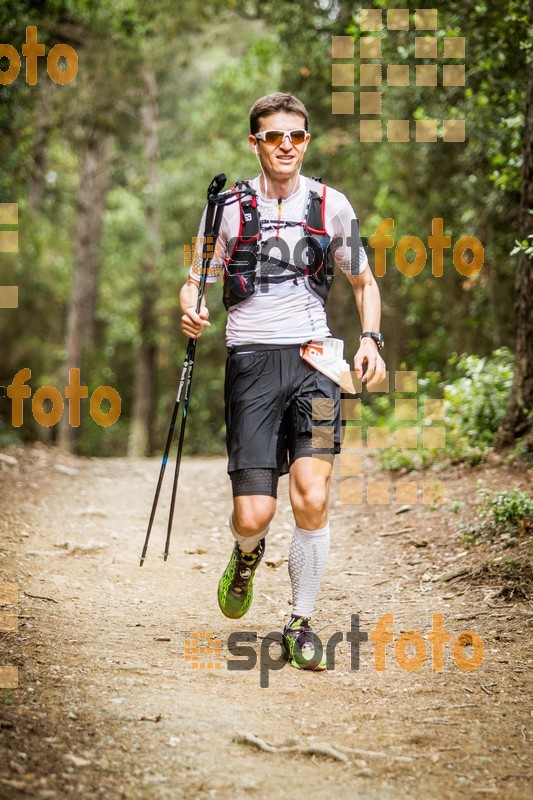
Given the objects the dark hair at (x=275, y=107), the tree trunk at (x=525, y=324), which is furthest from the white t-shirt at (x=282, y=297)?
the tree trunk at (x=525, y=324)

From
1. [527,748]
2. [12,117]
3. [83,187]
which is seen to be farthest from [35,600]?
[83,187]

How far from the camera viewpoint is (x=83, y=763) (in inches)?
124

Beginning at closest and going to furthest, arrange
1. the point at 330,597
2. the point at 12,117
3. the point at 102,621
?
the point at 102,621, the point at 330,597, the point at 12,117

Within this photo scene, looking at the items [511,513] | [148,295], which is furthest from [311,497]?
[148,295]

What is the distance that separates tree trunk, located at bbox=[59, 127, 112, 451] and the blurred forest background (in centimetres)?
6

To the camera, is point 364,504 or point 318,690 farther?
point 364,504

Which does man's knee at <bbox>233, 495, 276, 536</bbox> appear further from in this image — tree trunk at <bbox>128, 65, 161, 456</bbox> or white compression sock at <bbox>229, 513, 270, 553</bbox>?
tree trunk at <bbox>128, 65, 161, 456</bbox>

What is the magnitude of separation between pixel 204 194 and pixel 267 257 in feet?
60.0

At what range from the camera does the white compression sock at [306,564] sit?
4613 mm

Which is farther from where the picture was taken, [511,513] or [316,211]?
[511,513]

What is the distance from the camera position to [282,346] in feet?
14.9

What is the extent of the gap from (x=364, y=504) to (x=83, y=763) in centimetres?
626

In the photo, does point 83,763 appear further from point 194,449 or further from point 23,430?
point 194,449

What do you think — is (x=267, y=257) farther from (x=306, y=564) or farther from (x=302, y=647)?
(x=302, y=647)
